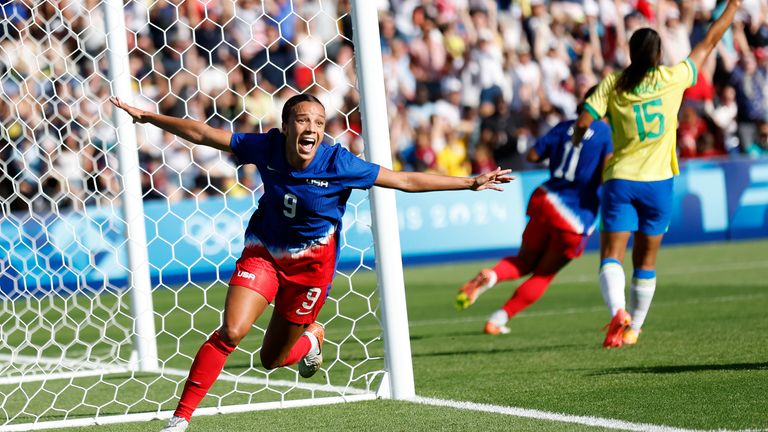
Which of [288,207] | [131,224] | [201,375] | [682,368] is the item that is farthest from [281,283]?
[131,224]

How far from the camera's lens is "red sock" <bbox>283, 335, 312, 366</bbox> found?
631 cm

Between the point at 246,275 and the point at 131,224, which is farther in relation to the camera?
the point at 131,224

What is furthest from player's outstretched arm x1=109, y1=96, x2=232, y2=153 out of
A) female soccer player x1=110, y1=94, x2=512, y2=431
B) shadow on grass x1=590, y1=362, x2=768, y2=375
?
shadow on grass x1=590, y1=362, x2=768, y2=375

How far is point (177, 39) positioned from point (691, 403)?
33.7ft

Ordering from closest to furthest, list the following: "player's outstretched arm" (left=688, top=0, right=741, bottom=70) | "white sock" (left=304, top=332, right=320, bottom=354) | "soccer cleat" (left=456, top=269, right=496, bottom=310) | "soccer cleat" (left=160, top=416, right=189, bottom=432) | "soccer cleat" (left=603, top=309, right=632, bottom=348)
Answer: "soccer cleat" (left=160, top=416, right=189, bottom=432) → "white sock" (left=304, top=332, right=320, bottom=354) → "player's outstretched arm" (left=688, top=0, right=741, bottom=70) → "soccer cleat" (left=603, top=309, right=632, bottom=348) → "soccer cleat" (left=456, top=269, right=496, bottom=310)

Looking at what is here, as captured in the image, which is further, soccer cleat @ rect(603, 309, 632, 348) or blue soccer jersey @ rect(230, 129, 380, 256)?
soccer cleat @ rect(603, 309, 632, 348)

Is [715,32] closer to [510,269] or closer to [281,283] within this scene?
[510,269]

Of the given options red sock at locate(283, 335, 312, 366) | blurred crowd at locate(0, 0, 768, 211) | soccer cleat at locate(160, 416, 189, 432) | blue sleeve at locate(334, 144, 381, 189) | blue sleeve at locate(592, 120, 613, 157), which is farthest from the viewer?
blurred crowd at locate(0, 0, 768, 211)

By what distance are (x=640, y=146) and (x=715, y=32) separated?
0.89m

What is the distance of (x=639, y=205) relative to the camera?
7957 mm

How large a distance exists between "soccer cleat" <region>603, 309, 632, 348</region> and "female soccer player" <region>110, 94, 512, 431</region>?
281 centimetres

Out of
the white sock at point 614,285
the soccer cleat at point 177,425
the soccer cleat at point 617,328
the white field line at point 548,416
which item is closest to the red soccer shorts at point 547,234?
the white sock at point 614,285

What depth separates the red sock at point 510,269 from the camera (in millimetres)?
9391

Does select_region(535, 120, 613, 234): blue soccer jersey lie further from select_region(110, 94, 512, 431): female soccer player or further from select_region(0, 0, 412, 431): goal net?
select_region(110, 94, 512, 431): female soccer player
